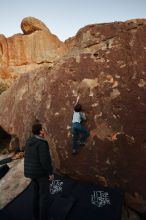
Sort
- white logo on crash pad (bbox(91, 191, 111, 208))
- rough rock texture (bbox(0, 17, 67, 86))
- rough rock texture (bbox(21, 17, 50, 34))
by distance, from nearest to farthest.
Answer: white logo on crash pad (bbox(91, 191, 111, 208))
rough rock texture (bbox(0, 17, 67, 86))
rough rock texture (bbox(21, 17, 50, 34))

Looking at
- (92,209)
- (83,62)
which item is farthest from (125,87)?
(92,209)

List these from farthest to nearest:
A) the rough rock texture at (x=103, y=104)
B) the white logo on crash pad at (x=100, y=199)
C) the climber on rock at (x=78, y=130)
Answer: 1. the climber on rock at (x=78, y=130)
2. the rough rock texture at (x=103, y=104)
3. the white logo on crash pad at (x=100, y=199)

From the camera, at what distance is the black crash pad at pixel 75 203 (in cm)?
464

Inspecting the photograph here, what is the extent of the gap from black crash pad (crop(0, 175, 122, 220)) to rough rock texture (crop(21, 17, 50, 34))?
2457cm

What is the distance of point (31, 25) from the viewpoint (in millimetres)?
27719

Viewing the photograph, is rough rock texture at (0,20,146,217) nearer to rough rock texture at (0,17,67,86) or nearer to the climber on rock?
the climber on rock

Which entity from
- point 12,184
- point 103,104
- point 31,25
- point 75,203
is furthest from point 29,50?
point 75,203

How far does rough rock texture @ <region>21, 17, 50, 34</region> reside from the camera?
1087 inches

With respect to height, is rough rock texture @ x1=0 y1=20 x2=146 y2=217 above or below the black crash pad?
above

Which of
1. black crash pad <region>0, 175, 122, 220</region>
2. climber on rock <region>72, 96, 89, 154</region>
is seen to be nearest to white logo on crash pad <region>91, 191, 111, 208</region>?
black crash pad <region>0, 175, 122, 220</region>

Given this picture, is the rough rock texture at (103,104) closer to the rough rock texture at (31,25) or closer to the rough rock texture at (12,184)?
the rough rock texture at (12,184)

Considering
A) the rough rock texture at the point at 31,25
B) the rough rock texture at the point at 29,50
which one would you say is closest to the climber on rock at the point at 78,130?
the rough rock texture at the point at 29,50

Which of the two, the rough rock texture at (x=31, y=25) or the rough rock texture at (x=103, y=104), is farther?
the rough rock texture at (x=31, y=25)

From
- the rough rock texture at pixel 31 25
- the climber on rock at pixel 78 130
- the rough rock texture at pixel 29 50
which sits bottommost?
the climber on rock at pixel 78 130
